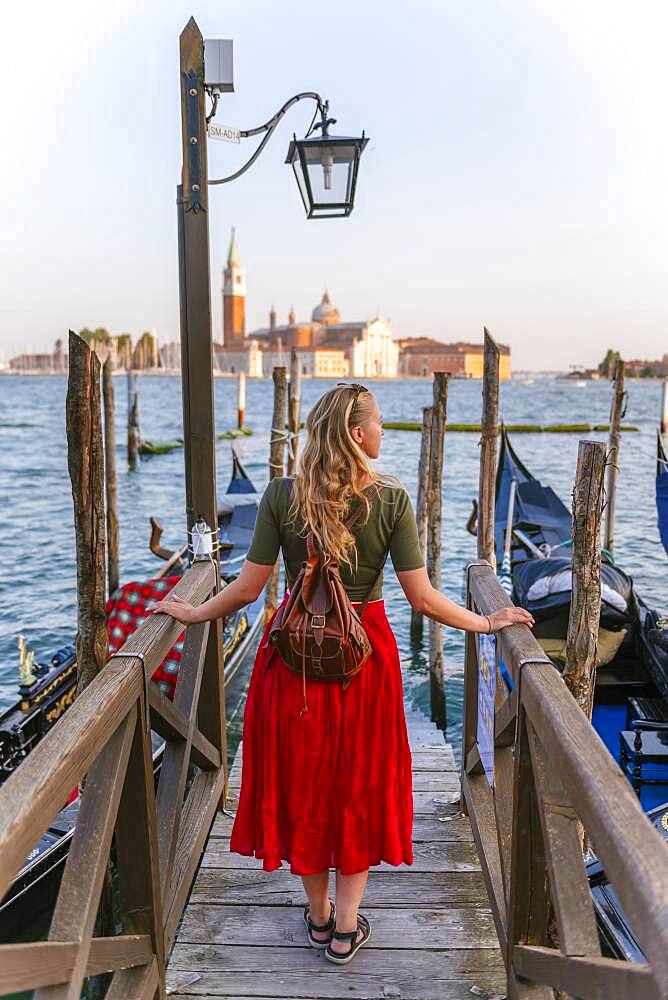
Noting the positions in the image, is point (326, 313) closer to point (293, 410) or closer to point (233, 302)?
point (233, 302)

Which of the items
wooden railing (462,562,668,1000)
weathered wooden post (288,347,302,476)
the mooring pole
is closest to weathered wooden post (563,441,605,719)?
wooden railing (462,562,668,1000)

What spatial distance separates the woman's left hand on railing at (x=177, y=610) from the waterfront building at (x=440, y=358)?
9139cm

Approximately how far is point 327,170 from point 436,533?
3580 mm

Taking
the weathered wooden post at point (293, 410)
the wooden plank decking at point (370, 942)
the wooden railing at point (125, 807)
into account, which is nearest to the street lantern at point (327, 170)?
the wooden railing at point (125, 807)

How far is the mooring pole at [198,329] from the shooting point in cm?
236

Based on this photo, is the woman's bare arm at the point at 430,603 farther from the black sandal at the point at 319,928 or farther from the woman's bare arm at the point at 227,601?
the black sandal at the point at 319,928

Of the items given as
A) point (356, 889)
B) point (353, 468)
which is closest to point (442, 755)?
point (356, 889)

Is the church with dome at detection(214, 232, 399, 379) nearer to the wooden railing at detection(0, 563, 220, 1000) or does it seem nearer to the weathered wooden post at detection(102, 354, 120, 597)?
the weathered wooden post at detection(102, 354, 120, 597)

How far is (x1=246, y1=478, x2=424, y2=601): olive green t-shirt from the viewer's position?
1632 millimetres

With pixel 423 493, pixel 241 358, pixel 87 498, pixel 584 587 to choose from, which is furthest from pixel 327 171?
pixel 241 358

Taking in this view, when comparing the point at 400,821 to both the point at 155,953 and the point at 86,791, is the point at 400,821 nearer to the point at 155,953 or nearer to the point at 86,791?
the point at 155,953

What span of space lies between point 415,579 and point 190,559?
1.06 m

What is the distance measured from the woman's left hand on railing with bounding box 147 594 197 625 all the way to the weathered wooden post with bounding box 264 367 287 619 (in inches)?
196

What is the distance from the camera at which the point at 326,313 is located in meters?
103
